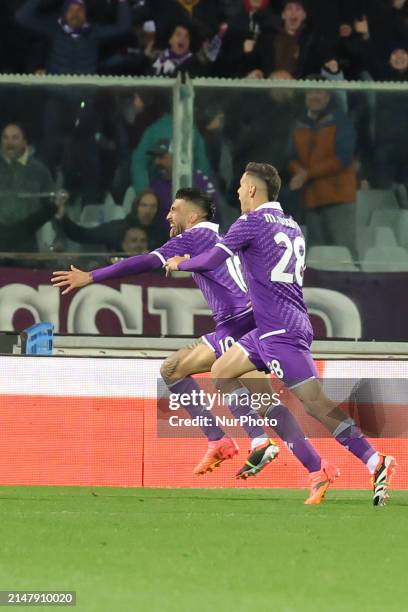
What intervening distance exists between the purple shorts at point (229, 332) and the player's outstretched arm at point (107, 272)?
862 mm

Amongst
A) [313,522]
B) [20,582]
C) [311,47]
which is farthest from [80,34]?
[20,582]

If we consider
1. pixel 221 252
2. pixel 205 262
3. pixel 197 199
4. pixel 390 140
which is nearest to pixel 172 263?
pixel 205 262

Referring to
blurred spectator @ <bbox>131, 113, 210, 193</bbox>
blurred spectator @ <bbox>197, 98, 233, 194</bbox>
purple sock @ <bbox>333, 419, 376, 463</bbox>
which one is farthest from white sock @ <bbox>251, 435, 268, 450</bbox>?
blurred spectator @ <bbox>131, 113, 210, 193</bbox>

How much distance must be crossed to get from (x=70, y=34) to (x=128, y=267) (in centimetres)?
634

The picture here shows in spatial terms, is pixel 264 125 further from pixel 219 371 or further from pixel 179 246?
pixel 219 371

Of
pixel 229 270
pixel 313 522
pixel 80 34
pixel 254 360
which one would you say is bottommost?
pixel 313 522

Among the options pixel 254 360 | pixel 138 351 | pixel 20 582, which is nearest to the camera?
pixel 20 582

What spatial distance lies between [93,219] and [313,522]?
570 centimetres

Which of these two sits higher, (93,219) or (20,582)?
(93,219)

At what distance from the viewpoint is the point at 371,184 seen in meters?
14.5

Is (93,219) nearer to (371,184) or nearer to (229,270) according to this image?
(371,184)

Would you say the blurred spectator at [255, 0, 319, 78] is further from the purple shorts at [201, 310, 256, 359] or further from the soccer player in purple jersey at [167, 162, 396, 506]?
the soccer player in purple jersey at [167, 162, 396, 506]

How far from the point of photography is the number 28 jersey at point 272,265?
1015cm

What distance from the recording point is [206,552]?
7.92 metres
